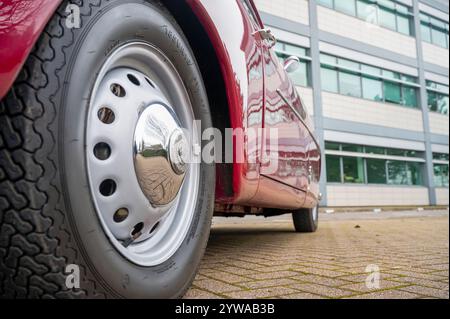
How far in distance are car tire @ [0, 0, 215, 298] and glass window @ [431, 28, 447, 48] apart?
77.0 ft

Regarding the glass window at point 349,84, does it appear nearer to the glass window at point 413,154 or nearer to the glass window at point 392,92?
the glass window at point 392,92

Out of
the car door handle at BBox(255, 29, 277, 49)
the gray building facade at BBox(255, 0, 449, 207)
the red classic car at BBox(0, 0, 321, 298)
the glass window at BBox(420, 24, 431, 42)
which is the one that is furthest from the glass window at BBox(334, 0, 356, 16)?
the red classic car at BBox(0, 0, 321, 298)

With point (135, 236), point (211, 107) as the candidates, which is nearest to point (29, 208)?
point (135, 236)

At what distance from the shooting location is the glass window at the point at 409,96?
19188 mm

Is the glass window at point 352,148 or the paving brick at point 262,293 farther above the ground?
the glass window at point 352,148

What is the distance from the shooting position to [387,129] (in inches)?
699

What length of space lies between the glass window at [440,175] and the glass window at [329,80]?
7542 millimetres

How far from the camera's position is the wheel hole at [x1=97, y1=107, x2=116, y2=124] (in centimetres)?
118

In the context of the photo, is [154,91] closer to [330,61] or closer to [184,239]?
[184,239]

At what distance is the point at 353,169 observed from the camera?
16.6 meters

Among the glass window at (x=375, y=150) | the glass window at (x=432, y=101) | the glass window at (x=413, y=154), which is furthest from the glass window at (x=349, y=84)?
the glass window at (x=432, y=101)

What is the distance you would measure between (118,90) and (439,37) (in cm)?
2398

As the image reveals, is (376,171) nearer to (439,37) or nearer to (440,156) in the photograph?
(440,156)

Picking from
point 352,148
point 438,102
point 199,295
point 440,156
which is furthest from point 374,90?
point 199,295
